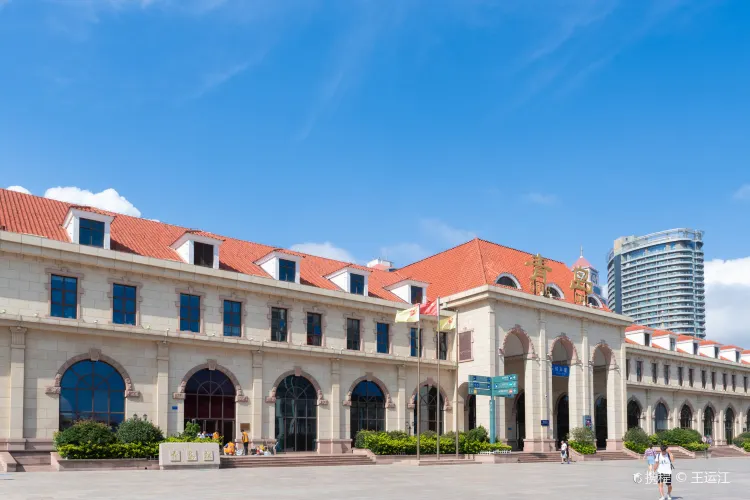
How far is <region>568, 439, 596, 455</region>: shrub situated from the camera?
5084 centimetres

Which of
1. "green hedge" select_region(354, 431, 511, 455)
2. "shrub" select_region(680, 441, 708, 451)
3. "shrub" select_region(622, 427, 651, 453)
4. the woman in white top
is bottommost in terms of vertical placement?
"shrub" select_region(680, 441, 708, 451)

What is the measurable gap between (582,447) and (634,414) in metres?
20.5

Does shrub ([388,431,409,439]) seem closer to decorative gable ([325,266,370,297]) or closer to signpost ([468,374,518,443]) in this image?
signpost ([468,374,518,443])

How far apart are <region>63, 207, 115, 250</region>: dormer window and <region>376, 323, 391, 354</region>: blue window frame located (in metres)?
17.7

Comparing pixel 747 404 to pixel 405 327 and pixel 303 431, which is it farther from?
pixel 303 431

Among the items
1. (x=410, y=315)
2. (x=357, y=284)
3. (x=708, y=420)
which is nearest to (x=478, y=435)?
(x=410, y=315)

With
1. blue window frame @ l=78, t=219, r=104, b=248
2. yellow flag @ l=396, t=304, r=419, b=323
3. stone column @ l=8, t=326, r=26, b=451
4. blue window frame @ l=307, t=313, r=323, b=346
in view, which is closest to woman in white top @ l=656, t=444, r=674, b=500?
yellow flag @ l=396, t=304, r=419, b=323

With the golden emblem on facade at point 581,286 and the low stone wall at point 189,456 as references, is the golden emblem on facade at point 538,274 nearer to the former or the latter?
the golden emblem on facade at point 581,286

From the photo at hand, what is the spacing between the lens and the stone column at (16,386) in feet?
109

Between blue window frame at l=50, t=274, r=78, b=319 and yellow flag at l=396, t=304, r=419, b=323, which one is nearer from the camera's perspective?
blue window frame at l=50, t=274, r=78, b=319

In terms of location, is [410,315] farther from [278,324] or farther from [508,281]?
[508,281]

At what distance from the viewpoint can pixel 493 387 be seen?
4688cm

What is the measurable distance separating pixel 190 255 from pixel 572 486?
2337 cm

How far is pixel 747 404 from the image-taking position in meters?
84.2
